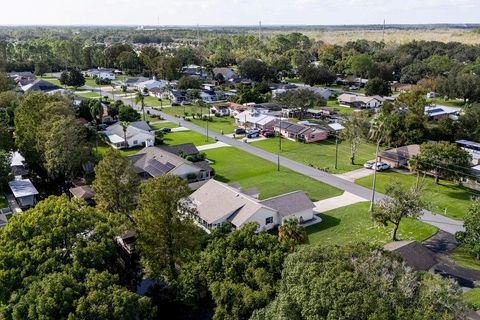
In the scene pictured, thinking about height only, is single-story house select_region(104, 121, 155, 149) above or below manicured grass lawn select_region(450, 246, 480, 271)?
above

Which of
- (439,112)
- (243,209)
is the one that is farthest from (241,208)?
(439,112)

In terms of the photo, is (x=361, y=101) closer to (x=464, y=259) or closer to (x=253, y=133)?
(x=253, y=133)

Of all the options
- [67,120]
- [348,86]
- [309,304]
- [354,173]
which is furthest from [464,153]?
[348,86]

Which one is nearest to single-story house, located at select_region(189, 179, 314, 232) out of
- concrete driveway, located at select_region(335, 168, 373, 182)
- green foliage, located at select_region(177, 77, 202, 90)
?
concrete driveway, located at select_region(335, 168, 373, 182)

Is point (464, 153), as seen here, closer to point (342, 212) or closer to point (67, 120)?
point (342, 212)

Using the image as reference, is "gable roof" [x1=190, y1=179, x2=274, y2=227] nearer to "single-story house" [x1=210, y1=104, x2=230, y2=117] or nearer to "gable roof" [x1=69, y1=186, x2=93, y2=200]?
"gable roof" [x1=69, y1=186, x2=93, y2=200]

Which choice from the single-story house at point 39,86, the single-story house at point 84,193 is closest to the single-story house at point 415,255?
the single-story house at point 84,193

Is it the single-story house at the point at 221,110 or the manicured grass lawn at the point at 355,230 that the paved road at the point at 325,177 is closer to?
the manicured grass lawn at the point at 355,230
